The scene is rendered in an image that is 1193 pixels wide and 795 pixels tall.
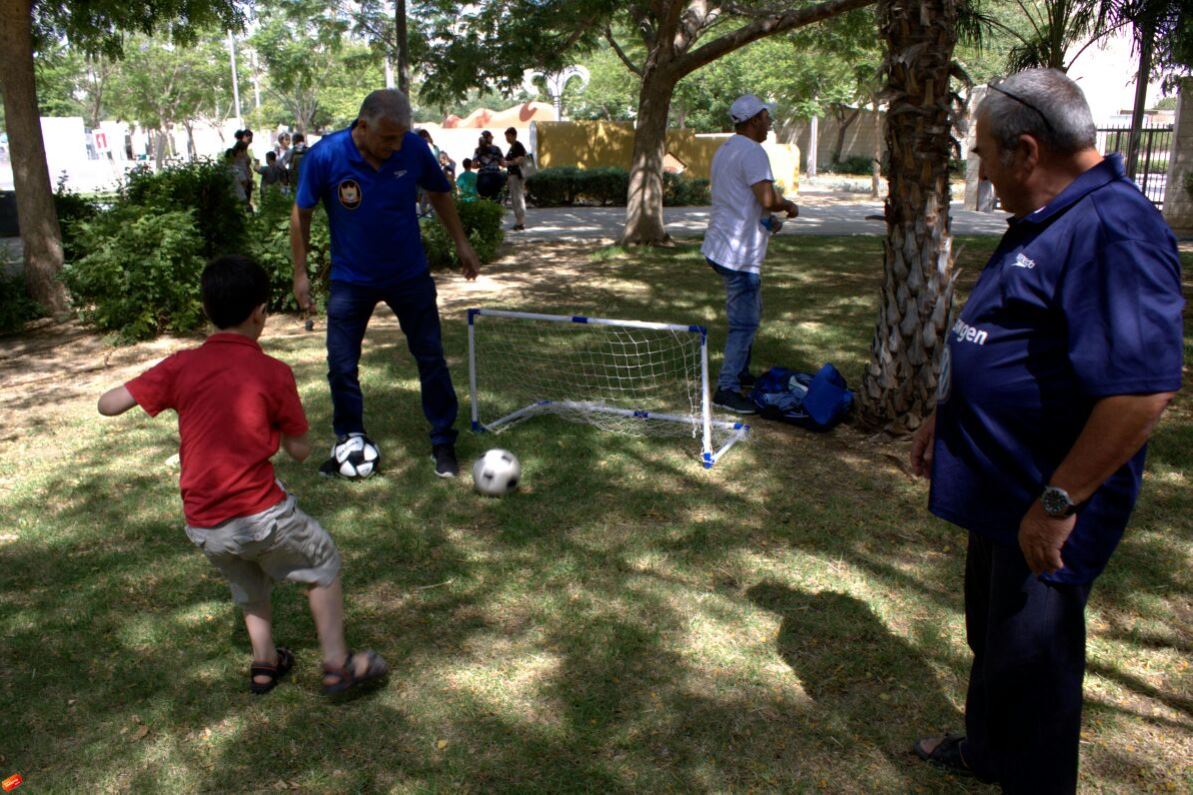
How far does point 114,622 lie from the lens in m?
3.86

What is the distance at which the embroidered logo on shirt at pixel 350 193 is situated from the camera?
4.87m

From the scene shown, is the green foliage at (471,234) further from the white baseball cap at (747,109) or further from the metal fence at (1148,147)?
the metal fence at (1148,147)

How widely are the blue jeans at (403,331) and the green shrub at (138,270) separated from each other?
14.7ft

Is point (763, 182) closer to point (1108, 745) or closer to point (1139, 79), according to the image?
point (1108, 745)

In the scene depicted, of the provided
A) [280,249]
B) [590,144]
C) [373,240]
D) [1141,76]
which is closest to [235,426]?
[373,240]

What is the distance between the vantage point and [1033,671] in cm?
228

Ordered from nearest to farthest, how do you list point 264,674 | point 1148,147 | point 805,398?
point 264,674 → point 805,398 → point 1148,147

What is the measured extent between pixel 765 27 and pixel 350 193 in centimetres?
880

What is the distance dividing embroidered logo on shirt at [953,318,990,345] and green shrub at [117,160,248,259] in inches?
330

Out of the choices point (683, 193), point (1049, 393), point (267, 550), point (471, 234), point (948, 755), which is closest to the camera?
point (1049, 393)

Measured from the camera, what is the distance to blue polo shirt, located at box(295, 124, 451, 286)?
4.86m

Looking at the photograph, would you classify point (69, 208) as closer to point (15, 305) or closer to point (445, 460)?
point (15, 305)

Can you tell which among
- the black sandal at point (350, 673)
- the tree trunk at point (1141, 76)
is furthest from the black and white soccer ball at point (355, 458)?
the tree trunk at point (1141, 76)

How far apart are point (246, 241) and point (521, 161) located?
372 inches
